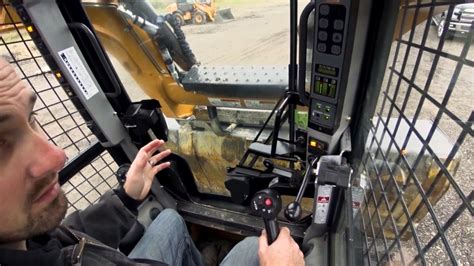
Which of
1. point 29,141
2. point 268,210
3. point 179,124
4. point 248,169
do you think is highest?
point 29,141

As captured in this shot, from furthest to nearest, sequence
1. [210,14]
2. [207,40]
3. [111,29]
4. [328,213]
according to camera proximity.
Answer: [207,40] → [210,14] → [111,29] → [328,213]

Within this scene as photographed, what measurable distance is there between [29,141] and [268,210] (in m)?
0.64

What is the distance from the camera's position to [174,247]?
3.82ft

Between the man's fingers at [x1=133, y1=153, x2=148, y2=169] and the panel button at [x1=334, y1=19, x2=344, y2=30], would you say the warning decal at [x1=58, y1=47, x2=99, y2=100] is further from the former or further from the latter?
the panel button at [x1=334, y1=19, x2=344, y2=30]

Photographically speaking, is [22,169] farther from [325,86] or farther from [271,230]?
[325,86]

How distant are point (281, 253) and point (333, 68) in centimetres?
59

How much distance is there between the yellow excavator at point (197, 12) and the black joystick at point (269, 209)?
119 centimetres

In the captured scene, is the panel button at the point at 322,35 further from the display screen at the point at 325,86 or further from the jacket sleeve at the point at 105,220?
the jacket sleeve at the point at 105,220

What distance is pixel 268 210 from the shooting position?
851 millimetres

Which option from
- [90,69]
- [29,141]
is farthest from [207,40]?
[29,141]

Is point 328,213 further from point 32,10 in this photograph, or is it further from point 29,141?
point 32,10

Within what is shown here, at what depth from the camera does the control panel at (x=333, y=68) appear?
0.79 meters

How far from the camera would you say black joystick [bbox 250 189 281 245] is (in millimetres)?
852

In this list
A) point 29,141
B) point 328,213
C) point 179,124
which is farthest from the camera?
point 179,124
